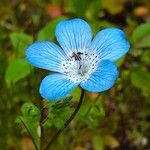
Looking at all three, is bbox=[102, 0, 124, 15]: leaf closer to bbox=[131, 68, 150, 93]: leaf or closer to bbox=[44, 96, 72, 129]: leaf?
bbox=[131, 68, 150, 93]: leaf

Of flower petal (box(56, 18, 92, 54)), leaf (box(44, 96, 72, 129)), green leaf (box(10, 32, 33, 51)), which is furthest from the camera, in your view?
green leaf (box(10, 32, 33, 51))

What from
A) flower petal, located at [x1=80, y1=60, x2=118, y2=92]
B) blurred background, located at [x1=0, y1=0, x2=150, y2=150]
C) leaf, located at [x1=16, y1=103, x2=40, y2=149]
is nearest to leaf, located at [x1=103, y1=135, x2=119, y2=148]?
blurred background, located at [x1=0, y1=0, x2=150, y2=150]

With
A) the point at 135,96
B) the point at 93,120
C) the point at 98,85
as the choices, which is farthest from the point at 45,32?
the point at 98,85

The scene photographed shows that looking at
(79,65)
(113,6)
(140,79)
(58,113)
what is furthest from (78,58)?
(113,6)

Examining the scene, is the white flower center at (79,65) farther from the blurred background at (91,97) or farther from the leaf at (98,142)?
the leaf at (98,142)

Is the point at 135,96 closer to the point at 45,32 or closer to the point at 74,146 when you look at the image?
the point at 74,146

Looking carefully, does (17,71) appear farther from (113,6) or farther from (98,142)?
(113,6)

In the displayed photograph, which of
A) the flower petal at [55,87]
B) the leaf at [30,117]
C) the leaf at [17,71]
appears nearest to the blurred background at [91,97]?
the leaf at [17,71]
